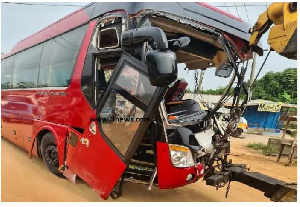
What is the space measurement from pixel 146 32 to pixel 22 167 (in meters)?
4.22

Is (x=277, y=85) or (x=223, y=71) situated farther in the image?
(x=277, y=85)

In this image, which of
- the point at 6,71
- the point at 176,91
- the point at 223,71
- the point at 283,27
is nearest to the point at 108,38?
the point at 176,91

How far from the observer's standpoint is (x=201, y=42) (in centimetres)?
492

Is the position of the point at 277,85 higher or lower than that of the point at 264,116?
higher

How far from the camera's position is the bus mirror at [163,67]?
261 cm

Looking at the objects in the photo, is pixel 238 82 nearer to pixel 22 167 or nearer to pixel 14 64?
pixel 22 167

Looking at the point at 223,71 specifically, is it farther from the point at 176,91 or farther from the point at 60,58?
the point at 60,58

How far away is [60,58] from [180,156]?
295cm

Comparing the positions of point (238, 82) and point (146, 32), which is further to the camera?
point (238, 82)

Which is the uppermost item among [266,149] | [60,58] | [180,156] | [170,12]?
[170,12]

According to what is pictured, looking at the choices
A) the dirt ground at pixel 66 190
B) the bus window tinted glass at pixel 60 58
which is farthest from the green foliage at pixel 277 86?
the bus window tinted glass at pixel 60 58

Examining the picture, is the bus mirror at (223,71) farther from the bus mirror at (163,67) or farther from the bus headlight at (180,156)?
the bus mirror at (163,67)

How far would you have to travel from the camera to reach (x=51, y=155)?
5137mm

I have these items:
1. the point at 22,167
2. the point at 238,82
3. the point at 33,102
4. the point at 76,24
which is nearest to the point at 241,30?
the point at 238,82
